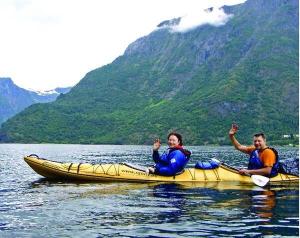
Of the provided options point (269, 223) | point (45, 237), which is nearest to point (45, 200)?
point (45, 237)

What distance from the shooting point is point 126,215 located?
15.3 meters

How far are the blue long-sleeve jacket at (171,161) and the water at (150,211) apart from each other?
3.47 ft

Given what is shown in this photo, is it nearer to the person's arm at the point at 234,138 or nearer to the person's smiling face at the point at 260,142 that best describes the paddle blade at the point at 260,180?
the person's smiling face at the point at 260,142

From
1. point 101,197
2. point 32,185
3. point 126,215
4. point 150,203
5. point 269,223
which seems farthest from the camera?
point 32,185

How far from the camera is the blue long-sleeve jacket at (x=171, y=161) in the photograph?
2434 centimetres

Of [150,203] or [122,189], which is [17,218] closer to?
[150,203]

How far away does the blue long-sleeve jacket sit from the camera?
79.9 feet

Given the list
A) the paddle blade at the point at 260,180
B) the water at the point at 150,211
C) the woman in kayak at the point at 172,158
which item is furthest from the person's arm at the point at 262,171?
the woman in kayak at the point at 172,158

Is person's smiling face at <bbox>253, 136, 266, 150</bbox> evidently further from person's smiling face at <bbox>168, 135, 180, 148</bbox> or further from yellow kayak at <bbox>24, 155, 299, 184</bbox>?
person's smiling face at <bbox>168, 135, 180, 148</bbox>

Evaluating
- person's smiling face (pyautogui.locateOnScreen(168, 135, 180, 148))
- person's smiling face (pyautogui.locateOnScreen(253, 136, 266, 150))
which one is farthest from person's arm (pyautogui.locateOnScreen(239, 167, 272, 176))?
person's smiling face (pyautogui.locateOnScreen(168, 135, 180, 148))

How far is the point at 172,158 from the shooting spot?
80.3ft

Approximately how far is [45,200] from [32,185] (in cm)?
735

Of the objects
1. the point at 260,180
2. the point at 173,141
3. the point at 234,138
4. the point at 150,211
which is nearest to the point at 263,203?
the point at 260,180

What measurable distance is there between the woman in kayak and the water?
109 cm
